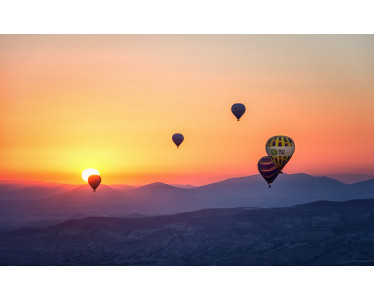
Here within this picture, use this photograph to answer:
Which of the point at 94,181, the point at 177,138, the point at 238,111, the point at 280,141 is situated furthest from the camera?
the point at 94,181

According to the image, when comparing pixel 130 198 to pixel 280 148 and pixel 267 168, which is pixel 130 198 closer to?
pixel 267 168

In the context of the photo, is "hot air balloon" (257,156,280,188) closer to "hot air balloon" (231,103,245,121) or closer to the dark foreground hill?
"hot air balloon" (231,103,245,121)

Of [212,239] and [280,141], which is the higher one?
[212,239]

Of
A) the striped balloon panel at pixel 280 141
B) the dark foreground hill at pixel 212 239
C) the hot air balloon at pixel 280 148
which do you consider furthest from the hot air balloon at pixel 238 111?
the dark foreground hill at pixel 212 239

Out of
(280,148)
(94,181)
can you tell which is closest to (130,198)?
(94,181)

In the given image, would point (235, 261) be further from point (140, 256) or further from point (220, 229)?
point (220, 229)
